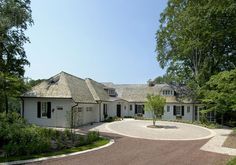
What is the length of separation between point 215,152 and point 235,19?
20.9 metres

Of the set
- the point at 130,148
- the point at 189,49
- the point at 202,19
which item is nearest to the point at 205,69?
the point at 189,49

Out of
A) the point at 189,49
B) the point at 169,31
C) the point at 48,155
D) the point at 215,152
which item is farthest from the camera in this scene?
the point at 169,31

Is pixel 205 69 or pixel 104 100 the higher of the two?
pixel 205 69

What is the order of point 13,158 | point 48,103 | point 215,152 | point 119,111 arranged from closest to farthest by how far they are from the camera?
1. point 13,158
2. point 215,152
3. point 48,103
4. point 119,111

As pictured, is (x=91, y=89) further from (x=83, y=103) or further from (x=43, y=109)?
(x=43, y=109)

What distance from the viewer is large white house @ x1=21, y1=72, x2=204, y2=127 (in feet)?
84.5

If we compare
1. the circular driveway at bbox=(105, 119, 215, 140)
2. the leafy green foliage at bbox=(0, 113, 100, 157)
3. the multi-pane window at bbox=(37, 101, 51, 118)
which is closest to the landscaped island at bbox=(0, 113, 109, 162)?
the leafy green foliage at bbox=(0, 113, 100, 157)

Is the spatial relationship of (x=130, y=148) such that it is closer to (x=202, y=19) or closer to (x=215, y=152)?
(x=215, y=152)

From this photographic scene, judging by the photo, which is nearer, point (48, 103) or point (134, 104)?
point (48, 103)

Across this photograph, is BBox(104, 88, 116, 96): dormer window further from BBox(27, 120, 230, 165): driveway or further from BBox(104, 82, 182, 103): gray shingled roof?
BBox(27, 120, 230, 165): driveway

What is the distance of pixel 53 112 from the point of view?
2598 cm

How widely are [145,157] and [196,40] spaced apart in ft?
75.2

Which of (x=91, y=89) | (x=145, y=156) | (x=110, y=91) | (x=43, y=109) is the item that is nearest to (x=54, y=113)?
(x=43, y=109)

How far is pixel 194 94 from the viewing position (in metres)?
35.9
